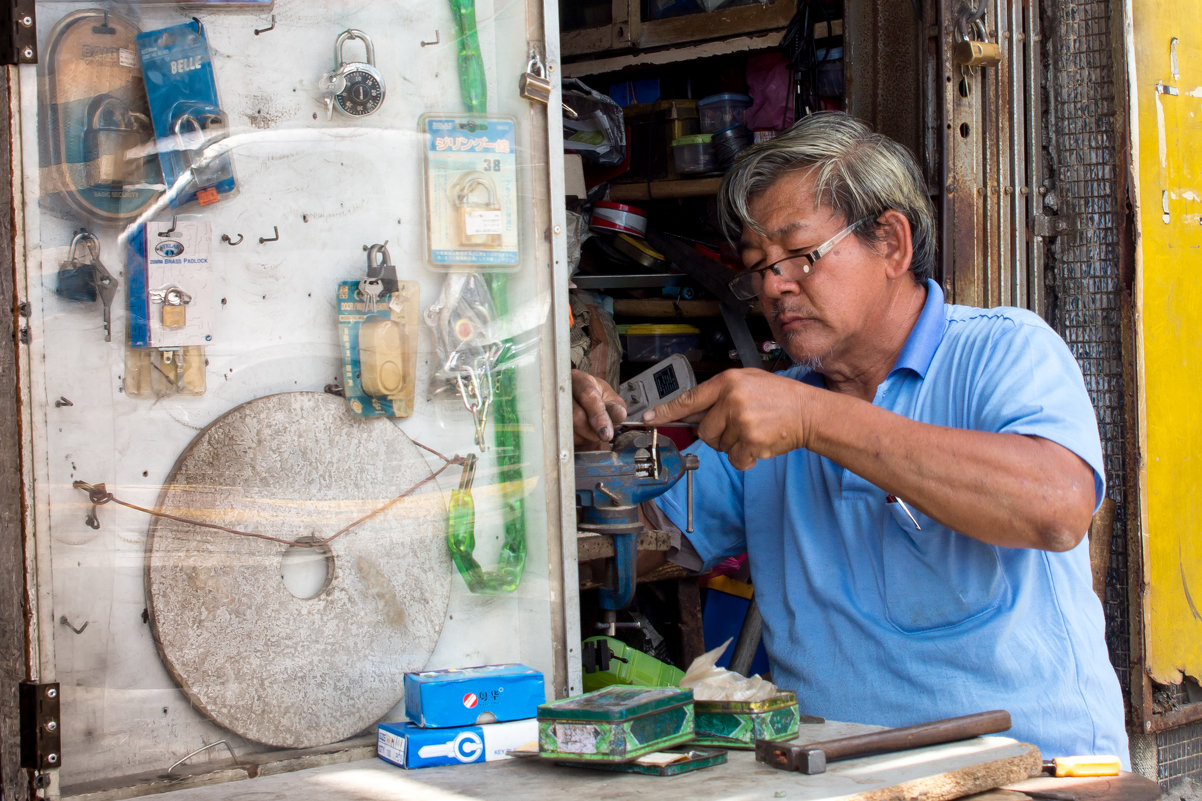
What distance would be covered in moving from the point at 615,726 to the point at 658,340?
293cm

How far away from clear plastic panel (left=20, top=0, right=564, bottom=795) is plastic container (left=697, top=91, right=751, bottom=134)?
2.49 meters

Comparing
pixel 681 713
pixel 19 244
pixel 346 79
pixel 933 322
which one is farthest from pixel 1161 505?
pixel 19 244

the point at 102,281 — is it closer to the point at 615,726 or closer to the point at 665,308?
the point at 615,726

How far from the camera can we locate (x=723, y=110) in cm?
396

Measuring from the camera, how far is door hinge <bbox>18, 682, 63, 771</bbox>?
1.23 meters

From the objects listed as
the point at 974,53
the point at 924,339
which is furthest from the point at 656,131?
the point at 924,339

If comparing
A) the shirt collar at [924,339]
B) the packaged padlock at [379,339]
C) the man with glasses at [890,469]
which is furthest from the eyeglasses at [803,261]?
the packaged padlock at [379,339]

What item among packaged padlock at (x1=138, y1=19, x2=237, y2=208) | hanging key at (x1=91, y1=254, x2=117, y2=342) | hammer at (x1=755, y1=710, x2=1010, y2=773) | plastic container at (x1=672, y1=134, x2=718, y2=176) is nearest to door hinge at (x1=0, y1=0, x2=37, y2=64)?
packaged padlock at (x1=138, y1=19, x2=237, y2=208)

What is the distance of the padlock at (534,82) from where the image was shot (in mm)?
1555

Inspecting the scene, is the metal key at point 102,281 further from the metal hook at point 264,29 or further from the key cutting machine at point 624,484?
the key cutting machine at point 624,484

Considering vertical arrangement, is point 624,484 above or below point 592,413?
below

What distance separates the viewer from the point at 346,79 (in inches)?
59.0

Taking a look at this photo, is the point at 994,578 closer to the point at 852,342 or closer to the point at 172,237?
the point at 852,342

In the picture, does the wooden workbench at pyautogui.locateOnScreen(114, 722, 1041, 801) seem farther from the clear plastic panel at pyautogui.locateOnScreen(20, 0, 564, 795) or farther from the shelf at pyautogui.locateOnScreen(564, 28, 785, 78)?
the shelf at pyautogui.locateOnScreen(564, 28, 785, 78)
